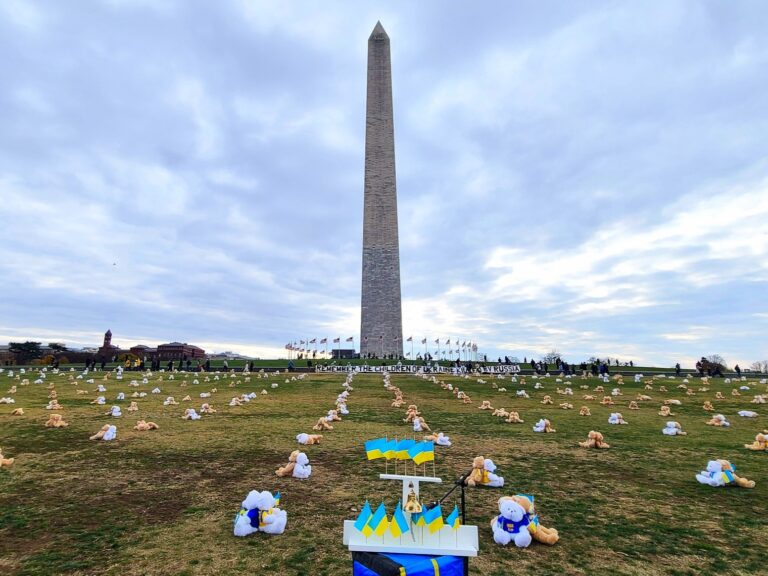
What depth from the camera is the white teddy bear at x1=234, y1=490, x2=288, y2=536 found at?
17.8 ft

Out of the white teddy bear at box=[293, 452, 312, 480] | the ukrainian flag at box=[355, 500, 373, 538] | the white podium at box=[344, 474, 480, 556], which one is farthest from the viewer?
the white teddy bear at box=[293, 452, 312, 480]

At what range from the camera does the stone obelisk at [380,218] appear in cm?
5506

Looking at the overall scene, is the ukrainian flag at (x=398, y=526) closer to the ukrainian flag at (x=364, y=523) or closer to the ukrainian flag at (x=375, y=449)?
the ukrainian flag at (x=364, y=523)

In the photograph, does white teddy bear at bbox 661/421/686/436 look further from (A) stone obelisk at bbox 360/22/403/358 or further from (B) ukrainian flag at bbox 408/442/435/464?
(A) stone obelisk at bbox 360/22/403/358

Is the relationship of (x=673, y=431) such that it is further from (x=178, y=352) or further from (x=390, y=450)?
(x=178, y=352)

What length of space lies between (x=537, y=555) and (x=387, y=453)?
2484mm

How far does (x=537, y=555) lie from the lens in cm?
491

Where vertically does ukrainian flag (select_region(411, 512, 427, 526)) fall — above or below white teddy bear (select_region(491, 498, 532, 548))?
above

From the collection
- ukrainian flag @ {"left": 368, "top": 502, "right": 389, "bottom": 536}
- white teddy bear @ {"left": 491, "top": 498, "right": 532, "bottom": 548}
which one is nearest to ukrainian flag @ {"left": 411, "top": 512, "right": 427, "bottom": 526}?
ukrainian flag @ {"left": 368, "top": 502, "right": 389, "bottom": 536}

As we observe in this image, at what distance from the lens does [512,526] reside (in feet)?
17.0

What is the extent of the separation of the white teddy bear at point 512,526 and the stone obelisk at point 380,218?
1986 inches

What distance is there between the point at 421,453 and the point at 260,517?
112 inches

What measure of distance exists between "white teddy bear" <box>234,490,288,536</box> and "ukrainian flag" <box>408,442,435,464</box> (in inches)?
104

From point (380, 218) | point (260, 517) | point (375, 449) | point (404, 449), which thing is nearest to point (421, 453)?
point (404, 449)
